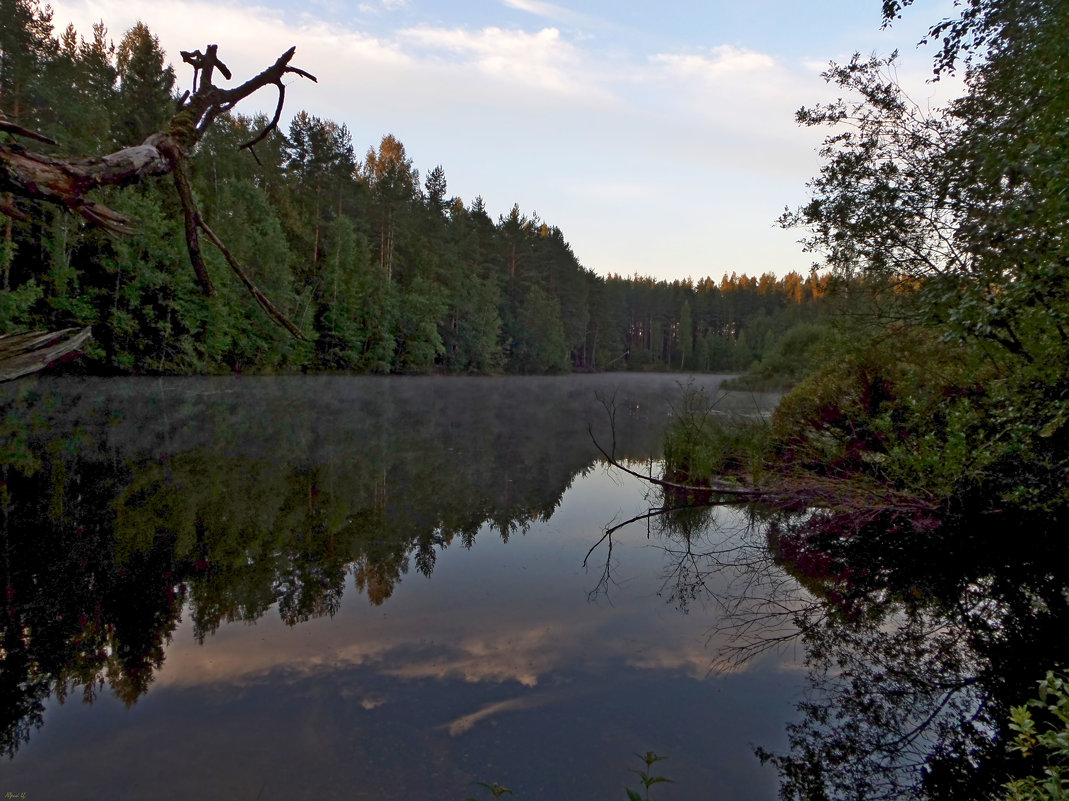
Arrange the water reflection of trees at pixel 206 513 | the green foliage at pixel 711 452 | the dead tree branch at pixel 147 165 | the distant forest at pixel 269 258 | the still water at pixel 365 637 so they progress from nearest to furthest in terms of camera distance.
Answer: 1. the dead tree branch at pixel 147 165
2. the still water at pixel 365 637
3. the water reflection of trees at pixel 206 513
4. the green foliage at pixel 711 452
5. the distant forest at pixel 269 258

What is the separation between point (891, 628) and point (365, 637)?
4.37 metres

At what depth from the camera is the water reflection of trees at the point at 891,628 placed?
3.37 meters

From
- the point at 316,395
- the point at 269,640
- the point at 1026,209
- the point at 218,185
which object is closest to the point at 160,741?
the point at 269,640

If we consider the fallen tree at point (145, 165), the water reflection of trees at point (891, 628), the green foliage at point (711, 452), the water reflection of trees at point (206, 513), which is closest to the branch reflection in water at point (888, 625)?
the water reflection of trees at point (891, 628)

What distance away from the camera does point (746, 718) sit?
152 inches

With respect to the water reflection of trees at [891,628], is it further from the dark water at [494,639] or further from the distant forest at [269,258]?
the distant forest at [269,258]

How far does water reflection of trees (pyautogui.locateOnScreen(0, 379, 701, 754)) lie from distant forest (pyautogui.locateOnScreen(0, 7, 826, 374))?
3138 millimetres

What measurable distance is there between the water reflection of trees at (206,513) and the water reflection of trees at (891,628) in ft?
10.2

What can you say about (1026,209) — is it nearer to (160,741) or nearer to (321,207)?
(160,741)

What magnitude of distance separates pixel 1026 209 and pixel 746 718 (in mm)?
4096

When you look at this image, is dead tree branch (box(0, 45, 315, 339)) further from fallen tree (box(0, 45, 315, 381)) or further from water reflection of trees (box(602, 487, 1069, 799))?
water reflection of trees (box(602, 487, 1069, 799))

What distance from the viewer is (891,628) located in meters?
5.09

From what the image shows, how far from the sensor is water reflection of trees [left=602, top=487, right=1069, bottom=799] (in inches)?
132

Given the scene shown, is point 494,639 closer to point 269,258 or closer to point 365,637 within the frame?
point 365,637
